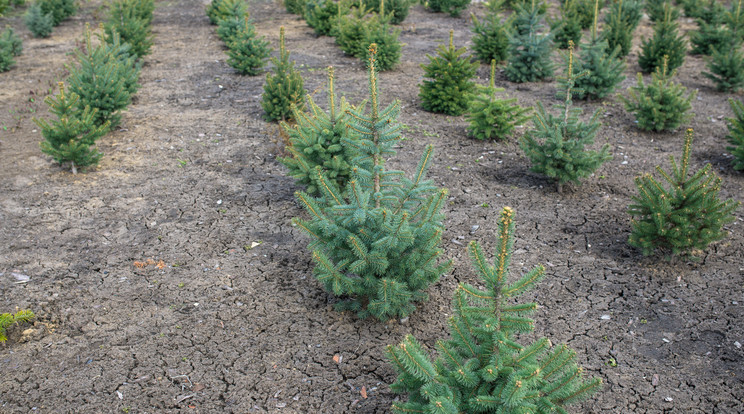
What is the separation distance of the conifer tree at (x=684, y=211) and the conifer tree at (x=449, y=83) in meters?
4.24

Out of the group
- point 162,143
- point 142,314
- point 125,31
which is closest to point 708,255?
point 142,314

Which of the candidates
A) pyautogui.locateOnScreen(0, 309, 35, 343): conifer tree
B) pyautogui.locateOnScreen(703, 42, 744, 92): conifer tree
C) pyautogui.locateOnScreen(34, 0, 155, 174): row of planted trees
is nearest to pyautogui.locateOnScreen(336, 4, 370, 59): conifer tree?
pyautogui.locateOnScreen(34, 0, 155, 174): row of planted trees

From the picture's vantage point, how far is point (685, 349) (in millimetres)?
4656

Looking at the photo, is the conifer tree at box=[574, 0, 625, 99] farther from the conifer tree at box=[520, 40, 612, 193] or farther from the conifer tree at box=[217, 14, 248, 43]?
the conifer tree at box=[217, 14, 248, 43]

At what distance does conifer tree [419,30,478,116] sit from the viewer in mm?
9203

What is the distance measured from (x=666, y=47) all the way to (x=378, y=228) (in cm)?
944

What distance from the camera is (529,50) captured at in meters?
10.8

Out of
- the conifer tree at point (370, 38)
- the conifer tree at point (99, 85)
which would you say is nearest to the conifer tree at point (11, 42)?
the conifer tree at point (99, 85)

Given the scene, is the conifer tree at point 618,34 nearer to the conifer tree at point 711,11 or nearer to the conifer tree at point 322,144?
the conifer tree at point 711,11

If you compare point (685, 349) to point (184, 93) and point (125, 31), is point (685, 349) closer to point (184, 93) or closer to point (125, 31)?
point (184, 93)

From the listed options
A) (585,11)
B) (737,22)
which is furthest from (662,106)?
(585,11)

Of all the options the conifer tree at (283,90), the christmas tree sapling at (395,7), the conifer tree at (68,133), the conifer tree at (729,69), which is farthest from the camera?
the christmas tree sapling at (395,7)

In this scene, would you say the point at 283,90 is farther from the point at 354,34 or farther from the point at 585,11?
the point at 585,11

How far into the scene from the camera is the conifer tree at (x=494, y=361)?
10.2 feet
